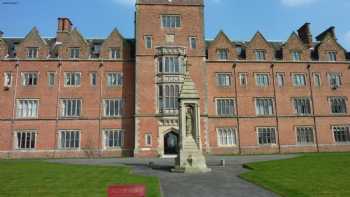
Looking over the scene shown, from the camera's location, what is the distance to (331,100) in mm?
39344

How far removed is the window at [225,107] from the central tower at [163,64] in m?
3.48

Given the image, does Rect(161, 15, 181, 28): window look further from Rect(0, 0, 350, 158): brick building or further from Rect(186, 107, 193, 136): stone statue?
Rect(186, 107, 193, 136): stone statue

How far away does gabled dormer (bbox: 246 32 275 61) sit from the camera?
39562 mm

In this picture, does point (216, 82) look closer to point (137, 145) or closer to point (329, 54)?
point (137, 145)

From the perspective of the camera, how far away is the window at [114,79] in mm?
36594

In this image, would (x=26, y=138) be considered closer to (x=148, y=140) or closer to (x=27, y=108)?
(x=27, y=108)

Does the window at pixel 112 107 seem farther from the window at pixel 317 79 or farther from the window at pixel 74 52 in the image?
the window at pixel 317 79

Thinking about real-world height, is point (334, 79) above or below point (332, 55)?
below

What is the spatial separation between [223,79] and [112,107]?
14.9m

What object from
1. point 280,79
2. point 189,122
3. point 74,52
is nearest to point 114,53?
point 74,52

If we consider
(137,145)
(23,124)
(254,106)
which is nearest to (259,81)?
(254,106)

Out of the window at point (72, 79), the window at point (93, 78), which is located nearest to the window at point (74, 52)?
the window at point (72, 79)

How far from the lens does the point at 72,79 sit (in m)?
36.3

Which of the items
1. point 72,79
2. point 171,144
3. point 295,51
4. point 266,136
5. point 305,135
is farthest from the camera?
point 171,144
